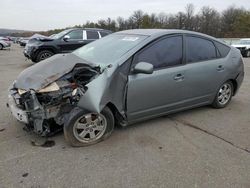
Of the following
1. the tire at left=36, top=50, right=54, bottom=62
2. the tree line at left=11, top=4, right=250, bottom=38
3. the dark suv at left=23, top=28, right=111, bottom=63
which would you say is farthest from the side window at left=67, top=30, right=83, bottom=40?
the tree line at left=11, top=4, right=250, bottom=38

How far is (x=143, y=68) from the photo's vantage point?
338 cm

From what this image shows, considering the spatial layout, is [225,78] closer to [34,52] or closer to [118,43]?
[118,43]

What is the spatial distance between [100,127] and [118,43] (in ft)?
4.66

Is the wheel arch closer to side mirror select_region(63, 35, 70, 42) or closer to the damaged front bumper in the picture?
the damaged front bumper

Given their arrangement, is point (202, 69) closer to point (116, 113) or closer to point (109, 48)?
point (109, 48)

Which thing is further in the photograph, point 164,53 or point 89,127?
point 164,53

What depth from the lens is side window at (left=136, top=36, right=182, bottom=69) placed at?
3.66 m

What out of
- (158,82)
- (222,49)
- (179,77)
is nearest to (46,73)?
(158,82)

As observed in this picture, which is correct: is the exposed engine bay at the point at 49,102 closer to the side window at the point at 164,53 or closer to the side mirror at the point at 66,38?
the side window at the point at 164,53

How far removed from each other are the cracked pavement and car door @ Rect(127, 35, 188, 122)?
36 cm

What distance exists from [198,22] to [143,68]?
6364 centimetres

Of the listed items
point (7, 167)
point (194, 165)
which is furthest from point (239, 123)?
point (7, 167)

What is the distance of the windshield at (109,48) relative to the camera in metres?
3.65

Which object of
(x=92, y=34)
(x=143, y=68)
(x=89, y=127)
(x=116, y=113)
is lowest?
(x=89, y=127)
